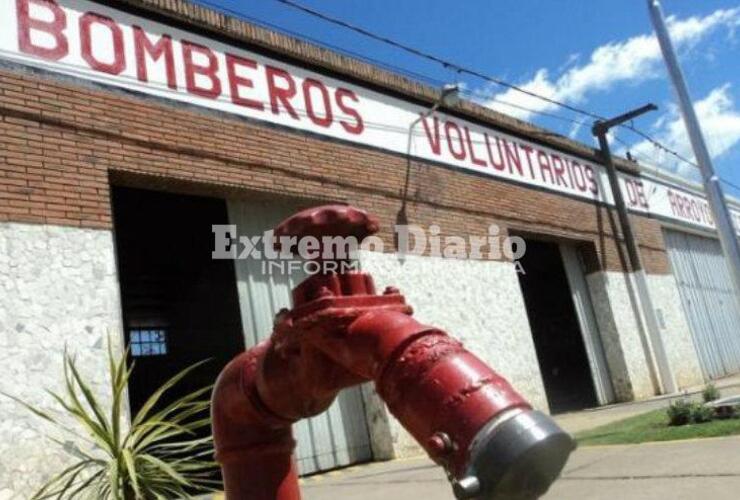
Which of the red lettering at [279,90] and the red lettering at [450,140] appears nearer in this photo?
the red lettering at [279,90]

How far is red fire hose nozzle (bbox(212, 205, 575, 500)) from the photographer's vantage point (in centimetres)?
104

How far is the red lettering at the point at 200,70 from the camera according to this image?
7148 millimetres

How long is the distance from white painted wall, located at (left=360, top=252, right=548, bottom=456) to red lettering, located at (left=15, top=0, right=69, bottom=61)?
390 cm

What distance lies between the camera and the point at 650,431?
6.37m

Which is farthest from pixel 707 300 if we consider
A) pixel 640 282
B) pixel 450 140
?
pixel 450 140

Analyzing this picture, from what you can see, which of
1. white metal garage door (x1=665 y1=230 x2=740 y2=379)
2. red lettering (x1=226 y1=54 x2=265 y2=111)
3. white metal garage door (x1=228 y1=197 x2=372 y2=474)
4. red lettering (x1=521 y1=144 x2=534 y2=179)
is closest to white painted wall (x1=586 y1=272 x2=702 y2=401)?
white metal garage door (x1=665 y1=230 x2=740 y2=379)

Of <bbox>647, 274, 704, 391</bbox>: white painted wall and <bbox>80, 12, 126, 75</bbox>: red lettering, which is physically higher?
<bbox>80, 12, 126, 75</bbox>: red lettering

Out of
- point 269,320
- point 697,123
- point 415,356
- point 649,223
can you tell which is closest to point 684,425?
point 697,123

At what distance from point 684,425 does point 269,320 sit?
442 cm

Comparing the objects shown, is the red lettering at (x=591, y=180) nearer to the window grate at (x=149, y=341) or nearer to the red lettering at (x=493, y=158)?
the red lettering at (x=493, y=158)

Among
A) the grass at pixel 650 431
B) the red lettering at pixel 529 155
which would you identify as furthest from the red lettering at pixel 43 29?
the red lettering at pixel 529 155

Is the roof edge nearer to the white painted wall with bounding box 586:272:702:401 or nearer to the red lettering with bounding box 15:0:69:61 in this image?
the red lettering with bounding box 15:0:69:61

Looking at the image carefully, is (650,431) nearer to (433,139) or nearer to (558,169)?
(433,139)

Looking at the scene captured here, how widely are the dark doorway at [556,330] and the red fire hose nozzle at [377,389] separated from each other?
11361 mm
